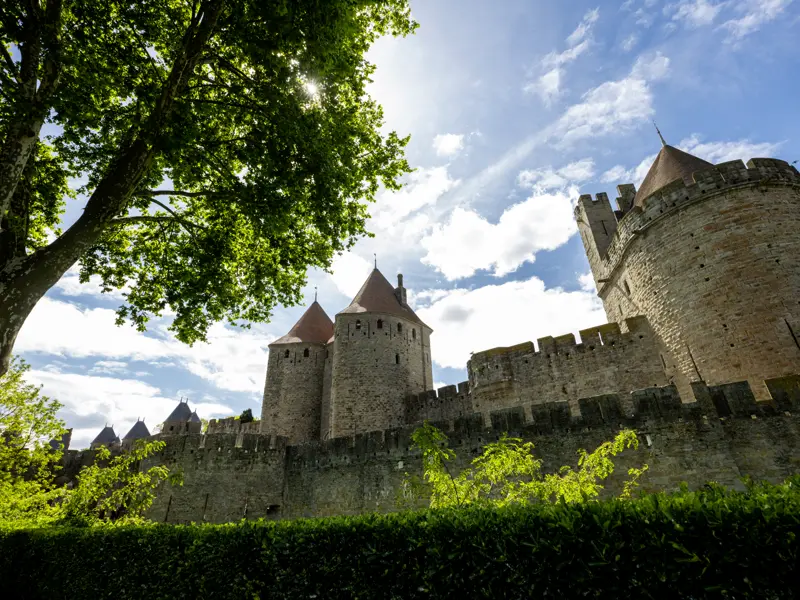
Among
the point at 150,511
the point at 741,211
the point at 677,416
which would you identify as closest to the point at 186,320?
the point at 150,511

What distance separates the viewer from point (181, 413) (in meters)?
41.7

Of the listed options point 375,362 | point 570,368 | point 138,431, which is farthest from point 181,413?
point 570,368

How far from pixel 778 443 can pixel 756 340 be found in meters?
3.10

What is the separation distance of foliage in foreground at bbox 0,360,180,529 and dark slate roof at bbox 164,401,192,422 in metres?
31.9

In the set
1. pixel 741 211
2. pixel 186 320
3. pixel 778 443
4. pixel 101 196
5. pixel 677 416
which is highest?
pixel 741 211

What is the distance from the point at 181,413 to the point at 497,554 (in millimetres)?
46499

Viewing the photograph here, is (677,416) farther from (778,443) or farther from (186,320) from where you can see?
(186,320)

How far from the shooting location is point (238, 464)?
1393 cm

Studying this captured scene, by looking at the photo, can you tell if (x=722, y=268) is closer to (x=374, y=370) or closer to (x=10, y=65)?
(x=374, y=370)

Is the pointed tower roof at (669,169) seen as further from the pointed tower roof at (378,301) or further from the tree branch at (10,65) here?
the tree branch at (10,65)

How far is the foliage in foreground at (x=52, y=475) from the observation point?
9.31 m

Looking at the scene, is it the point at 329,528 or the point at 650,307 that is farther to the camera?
the point at 650,307

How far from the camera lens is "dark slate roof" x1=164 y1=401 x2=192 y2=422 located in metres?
41.0

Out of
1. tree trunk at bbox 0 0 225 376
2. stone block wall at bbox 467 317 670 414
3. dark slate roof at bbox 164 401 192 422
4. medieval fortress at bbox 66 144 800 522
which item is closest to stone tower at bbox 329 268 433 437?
medieval fortress at bbox 66 144 800 522
